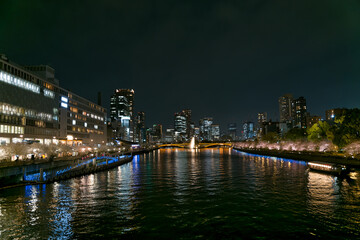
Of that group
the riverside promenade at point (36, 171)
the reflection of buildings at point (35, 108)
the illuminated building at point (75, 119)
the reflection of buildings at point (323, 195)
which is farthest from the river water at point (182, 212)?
the illuminated building at point (75, 119)

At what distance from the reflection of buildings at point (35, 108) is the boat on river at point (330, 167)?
10397cm

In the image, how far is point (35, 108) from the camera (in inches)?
4769

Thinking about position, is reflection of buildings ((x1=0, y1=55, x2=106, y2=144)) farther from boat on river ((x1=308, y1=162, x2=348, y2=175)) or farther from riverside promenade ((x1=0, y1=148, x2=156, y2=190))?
boat on river ((x1=308, y1=162, x2=348, y2=175))

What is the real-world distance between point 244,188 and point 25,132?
99.7 m

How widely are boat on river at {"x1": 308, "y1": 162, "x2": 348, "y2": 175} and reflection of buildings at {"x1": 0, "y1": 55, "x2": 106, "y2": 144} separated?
103975 mm

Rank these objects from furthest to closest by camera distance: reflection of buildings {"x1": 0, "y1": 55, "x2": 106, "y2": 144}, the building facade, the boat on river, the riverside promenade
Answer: reflection of buildings {"x1": 0, "y1": 55, "x2": 106, "y2": 144} < the building facade < the boat on river < the riverside promenade

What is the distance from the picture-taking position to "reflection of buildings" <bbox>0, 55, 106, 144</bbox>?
10140 centimetres

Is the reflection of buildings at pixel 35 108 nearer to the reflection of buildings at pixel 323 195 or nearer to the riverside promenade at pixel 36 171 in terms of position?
the riverside promenade at pixel 36 171

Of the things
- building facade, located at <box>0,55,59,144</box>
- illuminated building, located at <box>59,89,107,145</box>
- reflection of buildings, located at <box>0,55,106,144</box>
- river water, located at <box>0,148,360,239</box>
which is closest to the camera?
river water, located at <box>0,148,360,239</box>

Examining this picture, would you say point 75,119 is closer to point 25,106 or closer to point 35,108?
point 35,108

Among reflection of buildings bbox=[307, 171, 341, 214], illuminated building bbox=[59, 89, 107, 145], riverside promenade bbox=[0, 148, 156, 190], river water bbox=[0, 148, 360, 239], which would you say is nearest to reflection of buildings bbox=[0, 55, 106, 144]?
illuminated building bbox=[59, 89, 107, 145]

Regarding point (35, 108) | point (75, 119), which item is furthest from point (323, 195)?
point (75, 119)

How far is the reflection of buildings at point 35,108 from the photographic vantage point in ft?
333

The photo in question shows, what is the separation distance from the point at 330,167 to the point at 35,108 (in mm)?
117589
